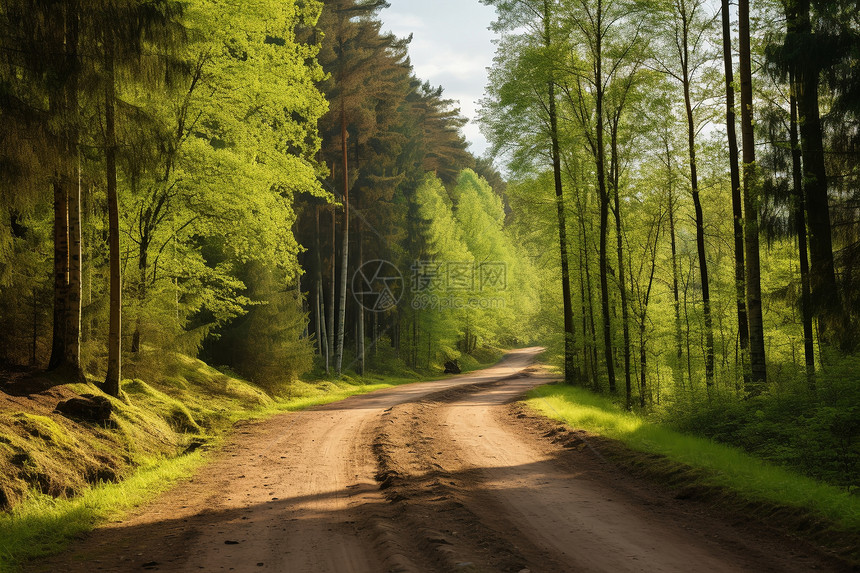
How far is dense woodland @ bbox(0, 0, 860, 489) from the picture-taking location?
Answer: 1035cm

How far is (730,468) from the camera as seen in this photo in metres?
8.50

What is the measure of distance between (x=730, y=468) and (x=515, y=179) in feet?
53.1

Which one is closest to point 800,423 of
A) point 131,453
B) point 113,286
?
point 131,453

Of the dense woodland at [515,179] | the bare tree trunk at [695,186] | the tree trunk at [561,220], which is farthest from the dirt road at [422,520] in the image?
the tree trunk at [561,220]

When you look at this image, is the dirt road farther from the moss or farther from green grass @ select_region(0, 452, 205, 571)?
the moss

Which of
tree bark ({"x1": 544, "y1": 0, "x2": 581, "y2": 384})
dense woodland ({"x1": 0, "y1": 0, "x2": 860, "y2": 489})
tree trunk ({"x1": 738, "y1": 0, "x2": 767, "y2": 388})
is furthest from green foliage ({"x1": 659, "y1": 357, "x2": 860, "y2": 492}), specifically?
tree bark ({"x1": 544, "y1": 0, "x2": 581, "y2": 384})

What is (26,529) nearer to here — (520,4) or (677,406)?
(677,406)

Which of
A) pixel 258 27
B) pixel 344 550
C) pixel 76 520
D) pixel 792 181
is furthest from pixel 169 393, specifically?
pixel 792 181

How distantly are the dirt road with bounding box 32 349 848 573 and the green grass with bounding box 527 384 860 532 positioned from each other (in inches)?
29.1

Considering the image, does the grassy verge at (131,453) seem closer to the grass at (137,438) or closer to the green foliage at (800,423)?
the grass at (137,438)

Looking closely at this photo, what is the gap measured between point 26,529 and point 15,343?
634 cm

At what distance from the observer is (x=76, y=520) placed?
7.09 meters

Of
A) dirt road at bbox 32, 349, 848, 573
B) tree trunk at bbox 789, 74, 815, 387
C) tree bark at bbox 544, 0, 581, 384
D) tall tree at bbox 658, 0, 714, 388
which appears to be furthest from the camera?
tree bark at bbox 544, 0, 581, 384

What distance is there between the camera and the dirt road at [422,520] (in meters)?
5.60
